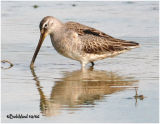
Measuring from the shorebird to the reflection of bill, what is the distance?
1.57 feet

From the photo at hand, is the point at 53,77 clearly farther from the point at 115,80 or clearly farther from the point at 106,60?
the point at 106,60

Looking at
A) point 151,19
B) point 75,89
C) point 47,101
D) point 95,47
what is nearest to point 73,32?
point 95,47

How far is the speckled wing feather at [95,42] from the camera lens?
39.9 feet

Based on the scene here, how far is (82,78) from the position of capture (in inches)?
430

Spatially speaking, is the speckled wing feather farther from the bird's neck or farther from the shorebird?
the bird's neck

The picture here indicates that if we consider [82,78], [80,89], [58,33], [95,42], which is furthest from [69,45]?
[80,89]

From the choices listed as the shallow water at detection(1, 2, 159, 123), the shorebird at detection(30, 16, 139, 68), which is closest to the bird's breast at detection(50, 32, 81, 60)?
the shorebird at detection(30, 16, 139, 68)

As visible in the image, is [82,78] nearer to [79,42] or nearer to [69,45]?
[69,45]

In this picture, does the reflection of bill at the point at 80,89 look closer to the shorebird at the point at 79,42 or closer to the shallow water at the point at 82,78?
the shallow water at the point at 82,78

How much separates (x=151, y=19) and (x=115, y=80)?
7705mm

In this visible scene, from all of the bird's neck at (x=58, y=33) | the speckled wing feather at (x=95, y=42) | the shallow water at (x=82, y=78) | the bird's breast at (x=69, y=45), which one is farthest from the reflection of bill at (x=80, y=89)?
the bird's neck at (x=58, y=33)

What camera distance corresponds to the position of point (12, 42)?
14.5 meters

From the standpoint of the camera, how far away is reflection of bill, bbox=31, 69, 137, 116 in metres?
8.77

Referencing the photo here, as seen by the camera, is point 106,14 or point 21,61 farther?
point 106,14
